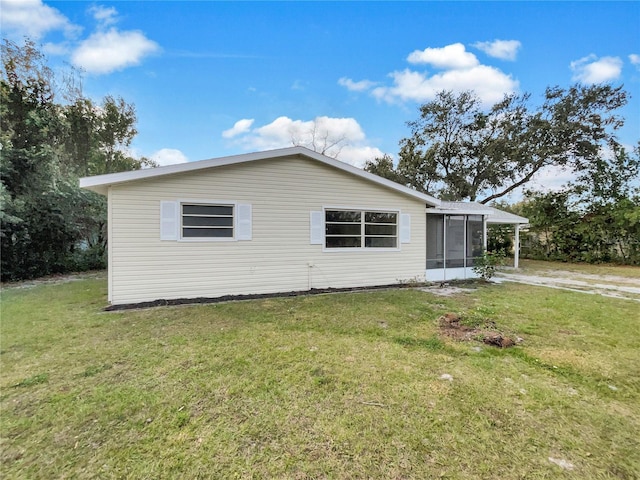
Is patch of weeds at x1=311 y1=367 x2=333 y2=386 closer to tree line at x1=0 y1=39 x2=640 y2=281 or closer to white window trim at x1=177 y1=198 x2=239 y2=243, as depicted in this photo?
white window trim at x1=177 y1=198 x2=239 y2=243

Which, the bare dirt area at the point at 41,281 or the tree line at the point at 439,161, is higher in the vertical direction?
the tree line at the point at 439,161

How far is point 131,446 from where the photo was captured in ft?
7.07

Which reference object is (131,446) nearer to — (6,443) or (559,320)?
(6,443)

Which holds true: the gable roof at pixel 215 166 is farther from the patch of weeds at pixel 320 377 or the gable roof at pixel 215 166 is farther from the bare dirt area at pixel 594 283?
the patch of weeds at pixel 320 377

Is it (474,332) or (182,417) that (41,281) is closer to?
(182,417)

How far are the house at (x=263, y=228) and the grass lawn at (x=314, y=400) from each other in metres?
1.78

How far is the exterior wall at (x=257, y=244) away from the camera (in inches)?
253

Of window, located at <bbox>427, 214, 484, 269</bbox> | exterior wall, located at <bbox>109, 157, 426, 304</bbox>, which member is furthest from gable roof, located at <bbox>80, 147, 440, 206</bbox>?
window, located at <bbox>427, 214, 484, 269</bbox>

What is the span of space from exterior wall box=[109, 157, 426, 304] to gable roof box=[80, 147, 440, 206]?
0.61ft

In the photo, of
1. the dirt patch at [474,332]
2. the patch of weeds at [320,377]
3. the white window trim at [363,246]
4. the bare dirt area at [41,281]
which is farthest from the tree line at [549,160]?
the bare dirt area at [41,281]

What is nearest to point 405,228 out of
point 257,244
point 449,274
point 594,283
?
point 449,274

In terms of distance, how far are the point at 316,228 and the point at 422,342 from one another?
178 inches

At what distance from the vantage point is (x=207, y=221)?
705 centimetres

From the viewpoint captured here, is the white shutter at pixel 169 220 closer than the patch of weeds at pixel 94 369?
No
